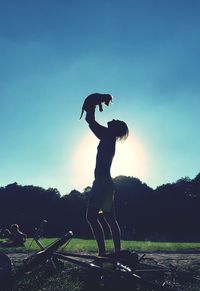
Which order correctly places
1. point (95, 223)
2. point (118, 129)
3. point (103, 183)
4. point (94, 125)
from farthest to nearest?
point (118, 129) < point (94, 125) < point (103, 183) < point (95, 223)

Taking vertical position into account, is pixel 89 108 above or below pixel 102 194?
above

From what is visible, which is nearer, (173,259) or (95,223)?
(95,223)

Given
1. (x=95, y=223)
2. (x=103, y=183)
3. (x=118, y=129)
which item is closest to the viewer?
(x=95, y=223)

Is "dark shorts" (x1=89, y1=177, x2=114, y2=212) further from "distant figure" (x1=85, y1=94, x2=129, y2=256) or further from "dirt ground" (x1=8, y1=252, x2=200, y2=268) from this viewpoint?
"dirt ground" (x1=8, y1=252, x2=200, y2=268)

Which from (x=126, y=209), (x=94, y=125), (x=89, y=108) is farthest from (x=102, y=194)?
(x=126, y=209)

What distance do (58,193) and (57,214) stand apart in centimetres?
1071

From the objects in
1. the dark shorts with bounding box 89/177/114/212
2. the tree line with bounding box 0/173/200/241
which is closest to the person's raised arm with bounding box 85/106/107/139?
the dark shorts with bounding box 89/177/114/212

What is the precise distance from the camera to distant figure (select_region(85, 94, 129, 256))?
590 cm

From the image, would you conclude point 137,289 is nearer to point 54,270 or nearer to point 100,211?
point 100,211

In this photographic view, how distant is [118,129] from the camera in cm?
635

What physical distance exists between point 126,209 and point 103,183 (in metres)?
84.3

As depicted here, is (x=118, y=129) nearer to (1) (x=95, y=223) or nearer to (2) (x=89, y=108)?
(2) (x=89, y=108)

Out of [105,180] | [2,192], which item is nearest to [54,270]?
[105,180]

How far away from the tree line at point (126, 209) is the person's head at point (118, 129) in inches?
2737
